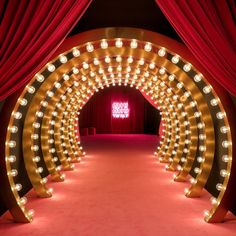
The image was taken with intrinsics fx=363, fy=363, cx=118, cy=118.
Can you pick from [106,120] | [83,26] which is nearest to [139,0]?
[83,26]

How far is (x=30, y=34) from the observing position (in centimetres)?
402

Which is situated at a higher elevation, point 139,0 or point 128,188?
point 139,0

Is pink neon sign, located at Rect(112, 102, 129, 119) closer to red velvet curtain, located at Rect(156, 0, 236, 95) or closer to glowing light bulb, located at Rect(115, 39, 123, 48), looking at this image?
glowing light bulb, located at Rect(115, 39, 123, 48)

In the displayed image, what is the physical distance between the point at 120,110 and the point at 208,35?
20307 mm

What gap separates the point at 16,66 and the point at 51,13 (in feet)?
2.37

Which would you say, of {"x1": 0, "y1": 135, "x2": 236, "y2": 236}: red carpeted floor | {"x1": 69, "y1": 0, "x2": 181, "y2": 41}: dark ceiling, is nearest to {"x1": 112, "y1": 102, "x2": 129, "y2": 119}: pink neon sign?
{"x1": 0, "y1": 135, "x2": 236, "y2": 236}: red carpeted floor

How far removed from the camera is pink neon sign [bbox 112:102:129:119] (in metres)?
24.2

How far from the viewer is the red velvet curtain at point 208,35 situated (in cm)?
399

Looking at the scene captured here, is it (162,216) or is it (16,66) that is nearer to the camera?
(16,66)

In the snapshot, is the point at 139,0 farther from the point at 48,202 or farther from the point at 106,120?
the point at 106,120

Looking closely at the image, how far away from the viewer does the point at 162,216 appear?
500 centimetres

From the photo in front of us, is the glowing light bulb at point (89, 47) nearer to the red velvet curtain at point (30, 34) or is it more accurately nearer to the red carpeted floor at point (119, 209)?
the red velvet curtain at point (30, 34)

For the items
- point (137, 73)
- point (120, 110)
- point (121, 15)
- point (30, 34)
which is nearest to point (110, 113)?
point (120, 110)

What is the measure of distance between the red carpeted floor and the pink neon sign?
15707mm
